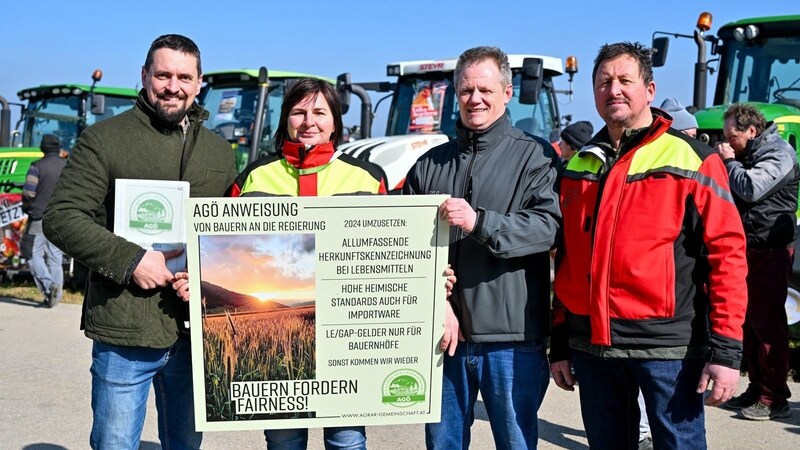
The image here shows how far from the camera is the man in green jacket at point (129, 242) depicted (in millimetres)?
3035

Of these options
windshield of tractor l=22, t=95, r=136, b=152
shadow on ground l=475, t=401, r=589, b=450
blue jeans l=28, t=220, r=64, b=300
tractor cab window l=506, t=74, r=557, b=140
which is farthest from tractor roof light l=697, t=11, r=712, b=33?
windshield of tractor l=22, t=95, r=136, b=152

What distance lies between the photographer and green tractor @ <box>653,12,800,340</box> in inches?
328

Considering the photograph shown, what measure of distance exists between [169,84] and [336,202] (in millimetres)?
763

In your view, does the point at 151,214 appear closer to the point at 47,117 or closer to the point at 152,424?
the point at 152,424

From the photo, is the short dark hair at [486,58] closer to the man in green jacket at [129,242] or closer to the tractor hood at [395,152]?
the man in green jacket at [129,242]

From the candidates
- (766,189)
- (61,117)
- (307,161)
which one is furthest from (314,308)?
(61,117)

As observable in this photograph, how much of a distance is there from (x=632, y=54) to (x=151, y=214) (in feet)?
5.93

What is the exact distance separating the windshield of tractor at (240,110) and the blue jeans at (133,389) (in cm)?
882

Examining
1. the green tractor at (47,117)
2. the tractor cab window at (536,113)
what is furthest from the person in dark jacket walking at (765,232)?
the green tractor at (47,117)

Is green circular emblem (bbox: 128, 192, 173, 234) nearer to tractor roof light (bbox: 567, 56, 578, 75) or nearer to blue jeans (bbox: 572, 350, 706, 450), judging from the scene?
blue jeans (bbox: 572, 350, 706, 450)

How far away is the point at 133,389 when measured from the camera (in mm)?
3164

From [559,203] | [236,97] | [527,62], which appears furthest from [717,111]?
[236,97]

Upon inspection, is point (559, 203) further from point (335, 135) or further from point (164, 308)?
point (164, 308)

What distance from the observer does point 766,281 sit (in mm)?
5723
